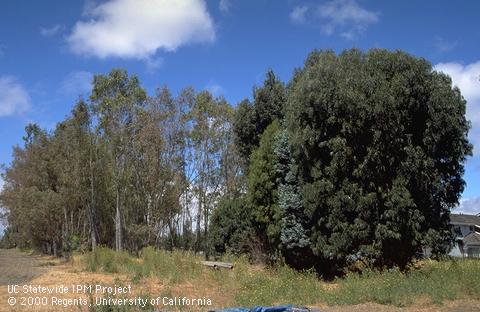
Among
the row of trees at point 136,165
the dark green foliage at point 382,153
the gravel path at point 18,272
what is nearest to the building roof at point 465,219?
the row of trees at point 136,165

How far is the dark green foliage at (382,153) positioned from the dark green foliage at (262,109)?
21.6 ft

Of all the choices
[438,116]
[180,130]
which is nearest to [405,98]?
[438,116]

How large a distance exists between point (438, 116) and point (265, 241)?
1124 cm

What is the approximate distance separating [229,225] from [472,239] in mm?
36799

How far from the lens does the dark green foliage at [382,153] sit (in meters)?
17.6

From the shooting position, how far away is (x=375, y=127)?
58.3ft

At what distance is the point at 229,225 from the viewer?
113 ft

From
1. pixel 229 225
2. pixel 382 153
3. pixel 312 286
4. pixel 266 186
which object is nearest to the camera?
pixel 312 286

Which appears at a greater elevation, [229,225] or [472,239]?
[229,225]

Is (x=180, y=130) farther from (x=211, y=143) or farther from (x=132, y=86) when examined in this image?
(x=132, y=86)

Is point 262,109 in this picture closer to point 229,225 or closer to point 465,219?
point 229,225

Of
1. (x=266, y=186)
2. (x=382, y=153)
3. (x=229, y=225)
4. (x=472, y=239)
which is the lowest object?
(x=472, y=239)

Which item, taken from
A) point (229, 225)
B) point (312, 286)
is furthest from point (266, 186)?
point (229, 225)

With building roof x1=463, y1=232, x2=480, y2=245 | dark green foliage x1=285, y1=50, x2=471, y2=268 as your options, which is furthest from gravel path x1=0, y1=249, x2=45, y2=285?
building roof x1=463, y1=232, x2=480, y2=245
